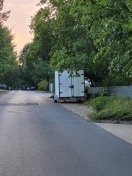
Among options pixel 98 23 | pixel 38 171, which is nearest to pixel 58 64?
pixel 98 23

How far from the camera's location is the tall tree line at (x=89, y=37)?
15.7 metres

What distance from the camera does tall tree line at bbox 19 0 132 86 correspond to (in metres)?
15.7

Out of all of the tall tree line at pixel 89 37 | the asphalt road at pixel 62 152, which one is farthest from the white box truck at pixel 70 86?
the asphalt road at pixel 62 152

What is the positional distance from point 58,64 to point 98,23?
14.2m

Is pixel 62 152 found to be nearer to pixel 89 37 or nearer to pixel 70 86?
pixel 89 37

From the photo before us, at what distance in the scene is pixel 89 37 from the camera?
29219 mm

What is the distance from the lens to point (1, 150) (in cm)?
1056

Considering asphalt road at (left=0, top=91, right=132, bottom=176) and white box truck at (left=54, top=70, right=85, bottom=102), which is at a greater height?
white box truck at (left=54, top=70, right=85, bottom=102)

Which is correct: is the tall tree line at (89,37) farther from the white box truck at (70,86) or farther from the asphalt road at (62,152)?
the asphalt road at (62,152)

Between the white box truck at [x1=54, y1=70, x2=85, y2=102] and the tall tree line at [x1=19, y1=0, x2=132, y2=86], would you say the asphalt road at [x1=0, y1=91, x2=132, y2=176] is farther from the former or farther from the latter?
the white box truck at [x1=54, y1=70, x2=85, y2=102]

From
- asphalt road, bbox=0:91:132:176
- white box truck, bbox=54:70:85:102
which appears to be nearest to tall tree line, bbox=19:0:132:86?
white box truck, bbox=54:70:85:102

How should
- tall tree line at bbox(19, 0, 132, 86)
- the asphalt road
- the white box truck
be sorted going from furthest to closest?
1. the white box truck
2. tall tree line at bbox(19, 0, 132, 86)
3. the asphalt road

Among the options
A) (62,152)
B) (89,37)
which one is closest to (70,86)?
(89,37)

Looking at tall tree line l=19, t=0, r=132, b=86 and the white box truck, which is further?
the white box truck
